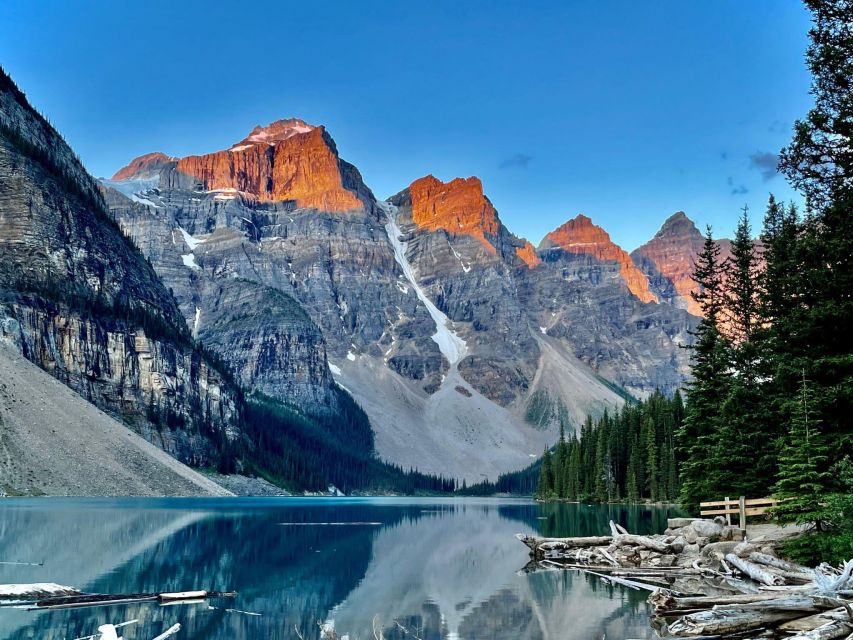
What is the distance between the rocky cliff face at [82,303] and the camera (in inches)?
5871

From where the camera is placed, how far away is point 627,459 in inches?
4520

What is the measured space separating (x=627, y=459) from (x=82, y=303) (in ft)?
354

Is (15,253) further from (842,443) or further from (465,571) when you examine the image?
(842,443)

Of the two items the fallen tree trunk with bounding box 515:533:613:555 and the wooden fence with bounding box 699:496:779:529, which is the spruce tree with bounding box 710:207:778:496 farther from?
the fallen tree trunk with bounding box 515:533:613:555

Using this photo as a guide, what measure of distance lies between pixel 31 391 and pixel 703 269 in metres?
87.1

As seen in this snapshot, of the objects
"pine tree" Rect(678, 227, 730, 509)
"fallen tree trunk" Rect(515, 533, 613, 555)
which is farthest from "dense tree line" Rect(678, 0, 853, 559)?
"fallen tree trunk" Rect(515, 533, 613, 555)

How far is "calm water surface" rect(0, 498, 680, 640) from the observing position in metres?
23.9

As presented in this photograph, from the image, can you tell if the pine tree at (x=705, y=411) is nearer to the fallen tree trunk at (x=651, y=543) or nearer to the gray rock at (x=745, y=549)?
the fallen tree trunk at (x=651, y=543)

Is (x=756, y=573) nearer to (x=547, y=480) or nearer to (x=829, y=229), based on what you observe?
(x=829, y=229)

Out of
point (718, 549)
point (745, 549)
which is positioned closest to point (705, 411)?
point (718, 549)

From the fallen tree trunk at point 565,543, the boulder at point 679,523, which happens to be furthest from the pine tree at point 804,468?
the fallen tree trunk at point 565,543

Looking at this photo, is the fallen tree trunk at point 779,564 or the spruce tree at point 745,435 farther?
the spruce tree at point 745,435

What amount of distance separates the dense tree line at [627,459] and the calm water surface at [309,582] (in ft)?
132

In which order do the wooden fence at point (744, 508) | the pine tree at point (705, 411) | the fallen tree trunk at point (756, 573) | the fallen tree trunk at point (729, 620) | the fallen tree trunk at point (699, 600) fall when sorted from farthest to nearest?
the pine tree at point (705, 411) → the wooden fence at point (744, 508) → the fallen tree trunk at point (756, 573) → the fallen tree trunk at point (699, 600) → the fallen tree trunk at point (729, 620)
